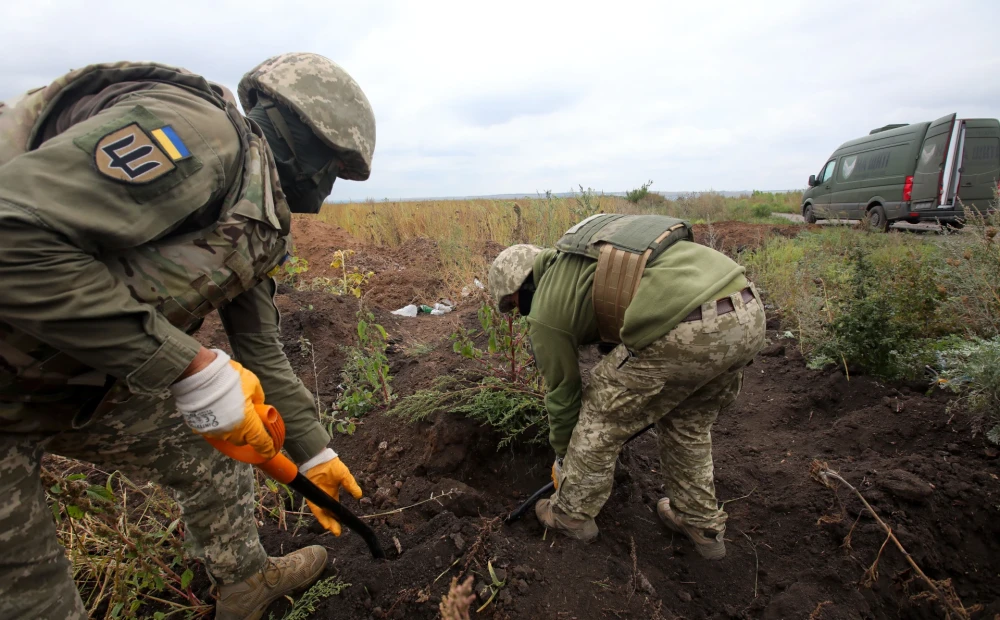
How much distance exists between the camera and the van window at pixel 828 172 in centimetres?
1178

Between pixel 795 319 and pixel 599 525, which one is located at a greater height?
pixel 795 319

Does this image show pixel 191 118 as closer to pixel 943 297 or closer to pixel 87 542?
pixel 87 542

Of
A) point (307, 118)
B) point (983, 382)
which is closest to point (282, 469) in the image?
point (307, 118)

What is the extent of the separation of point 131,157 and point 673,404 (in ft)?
6.34

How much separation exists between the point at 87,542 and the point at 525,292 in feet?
7.00

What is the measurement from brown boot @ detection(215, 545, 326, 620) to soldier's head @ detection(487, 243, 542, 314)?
1282 millimetres

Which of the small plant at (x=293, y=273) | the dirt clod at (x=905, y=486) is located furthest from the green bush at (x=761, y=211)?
the dirt clod at (x=905, y=486)

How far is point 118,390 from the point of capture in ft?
4.39

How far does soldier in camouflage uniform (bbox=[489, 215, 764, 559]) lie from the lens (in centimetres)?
182

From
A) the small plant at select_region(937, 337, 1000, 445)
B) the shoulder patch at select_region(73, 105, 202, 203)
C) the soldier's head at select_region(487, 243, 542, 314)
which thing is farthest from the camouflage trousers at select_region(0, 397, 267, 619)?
the small plant at select_region(937, 337, 1000, 445)

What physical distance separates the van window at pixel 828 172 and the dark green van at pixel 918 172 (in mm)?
245

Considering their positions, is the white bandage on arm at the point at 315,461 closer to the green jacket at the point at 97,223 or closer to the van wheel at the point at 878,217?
the green jacket at the point at 97,223

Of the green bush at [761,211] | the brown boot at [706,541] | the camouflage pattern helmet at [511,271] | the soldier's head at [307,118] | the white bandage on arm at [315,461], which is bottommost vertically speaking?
the brown boot at [706,541]

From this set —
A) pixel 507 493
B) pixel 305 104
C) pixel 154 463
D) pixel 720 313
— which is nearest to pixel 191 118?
pixel 305 104
